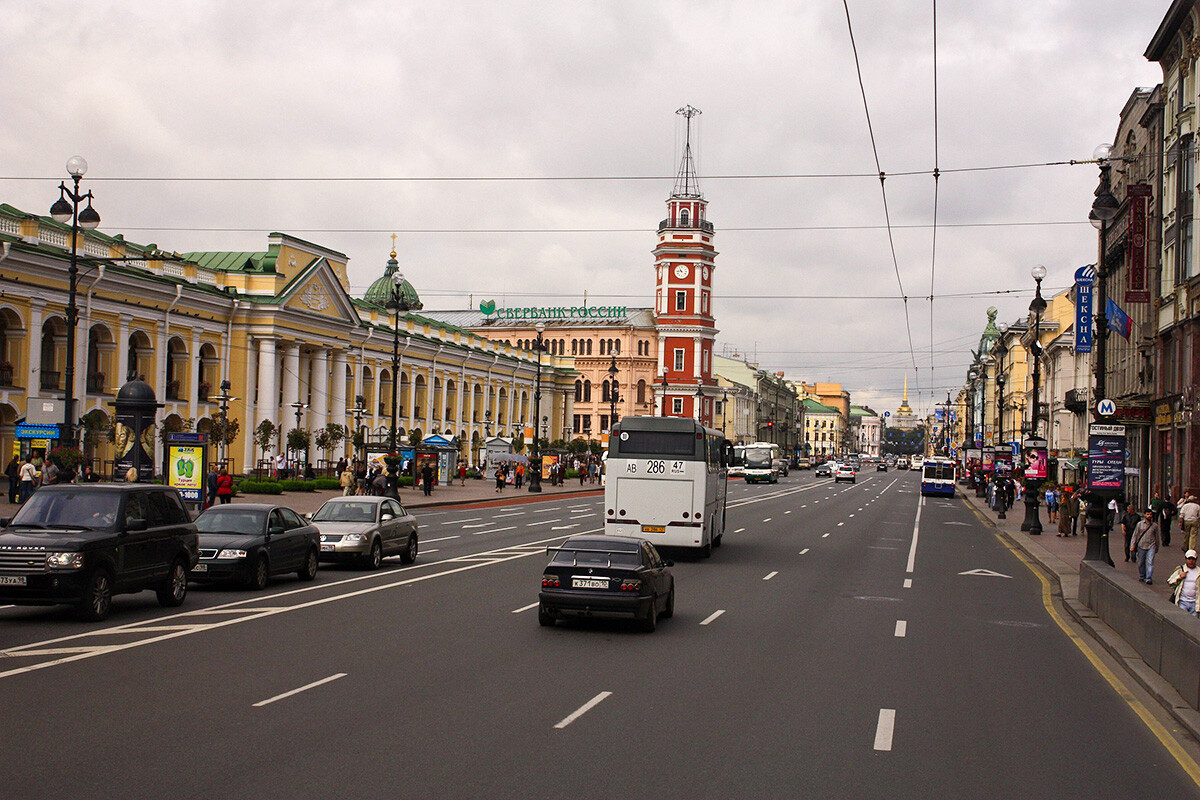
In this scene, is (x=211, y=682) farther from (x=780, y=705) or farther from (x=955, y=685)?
(x=955, y=685)

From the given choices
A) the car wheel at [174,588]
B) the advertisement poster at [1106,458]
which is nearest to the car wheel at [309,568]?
the car wheel at [174,588]

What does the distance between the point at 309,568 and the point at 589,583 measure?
772 cm

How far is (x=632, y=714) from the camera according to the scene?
430 inches

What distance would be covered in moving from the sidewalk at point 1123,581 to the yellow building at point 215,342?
2692 cm

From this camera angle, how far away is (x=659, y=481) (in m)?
28.5

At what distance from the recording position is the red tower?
422 feet

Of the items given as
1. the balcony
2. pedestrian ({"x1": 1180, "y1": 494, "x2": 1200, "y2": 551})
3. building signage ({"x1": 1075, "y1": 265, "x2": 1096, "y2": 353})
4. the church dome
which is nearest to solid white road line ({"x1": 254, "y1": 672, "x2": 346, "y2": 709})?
pedestrian ({"x1": 1180, "y1": 494, "x2": 1200, "y2": 551})

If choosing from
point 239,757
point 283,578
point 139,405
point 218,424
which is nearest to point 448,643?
point 239,757

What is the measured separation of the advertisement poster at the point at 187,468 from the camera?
1324 inches

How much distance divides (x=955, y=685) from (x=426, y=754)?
6608 millimetres

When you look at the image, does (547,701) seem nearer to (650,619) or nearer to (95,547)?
(650,619)

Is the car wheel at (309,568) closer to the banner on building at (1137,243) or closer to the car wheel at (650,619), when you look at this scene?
the car wheel at (650,619)

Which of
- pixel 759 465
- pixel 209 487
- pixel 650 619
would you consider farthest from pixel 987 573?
pixel 759 465

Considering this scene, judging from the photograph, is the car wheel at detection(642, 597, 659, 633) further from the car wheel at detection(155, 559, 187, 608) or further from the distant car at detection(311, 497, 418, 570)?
the distant car at detection(311, 497, 418, 570)
